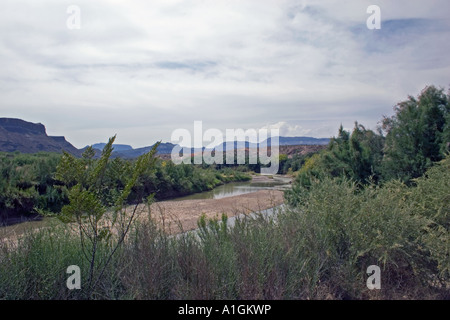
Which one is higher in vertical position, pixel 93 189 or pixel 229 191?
pixel 93 189

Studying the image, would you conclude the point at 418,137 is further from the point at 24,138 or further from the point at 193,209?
the point at 24,138

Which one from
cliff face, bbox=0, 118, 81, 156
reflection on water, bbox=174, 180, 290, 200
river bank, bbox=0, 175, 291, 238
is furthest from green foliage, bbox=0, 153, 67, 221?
reflection on water, bbox=174, 180, 290, 200

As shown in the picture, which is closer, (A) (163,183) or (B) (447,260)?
(B) (447,260)

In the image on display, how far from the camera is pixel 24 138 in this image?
1314 inches

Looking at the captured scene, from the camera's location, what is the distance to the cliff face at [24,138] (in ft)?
99.9

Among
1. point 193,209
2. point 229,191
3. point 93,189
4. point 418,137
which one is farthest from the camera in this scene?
point 229,191

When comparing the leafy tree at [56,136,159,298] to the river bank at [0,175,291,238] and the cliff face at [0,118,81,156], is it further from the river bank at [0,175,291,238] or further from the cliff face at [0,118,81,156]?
the cliff face at [0,118,81,156]

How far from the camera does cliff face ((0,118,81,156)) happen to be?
3045 centimetres

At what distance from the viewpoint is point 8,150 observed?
101ft

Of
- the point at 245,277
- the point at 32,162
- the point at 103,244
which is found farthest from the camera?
the point at 32,162

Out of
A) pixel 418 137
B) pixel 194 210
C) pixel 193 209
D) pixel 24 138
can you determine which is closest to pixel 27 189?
pixel 194 210
